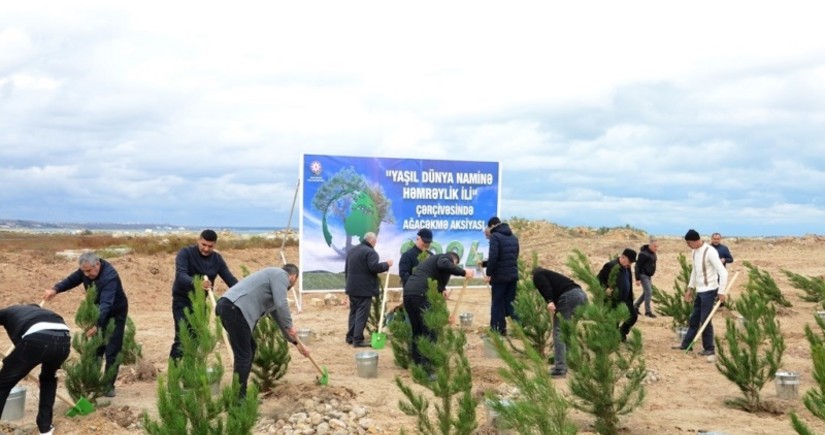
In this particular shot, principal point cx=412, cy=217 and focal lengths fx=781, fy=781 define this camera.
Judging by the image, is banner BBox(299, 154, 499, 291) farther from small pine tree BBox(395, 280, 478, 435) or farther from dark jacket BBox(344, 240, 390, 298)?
small pine tree BBox(395, 280, 478, 435)

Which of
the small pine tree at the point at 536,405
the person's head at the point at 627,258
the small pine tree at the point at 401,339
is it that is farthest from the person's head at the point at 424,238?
the small pine tree at the point at 536,405

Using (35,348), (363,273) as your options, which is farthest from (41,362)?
(363,273)

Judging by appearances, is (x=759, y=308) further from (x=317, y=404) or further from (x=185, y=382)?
(x=185, y=382)

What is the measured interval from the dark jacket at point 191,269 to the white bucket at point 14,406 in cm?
170

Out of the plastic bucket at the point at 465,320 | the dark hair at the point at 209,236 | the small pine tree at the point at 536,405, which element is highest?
the dark hair at the point at 209,236

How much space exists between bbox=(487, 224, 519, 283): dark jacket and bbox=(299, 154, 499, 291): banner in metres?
4.44

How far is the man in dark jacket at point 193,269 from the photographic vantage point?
7711 mm

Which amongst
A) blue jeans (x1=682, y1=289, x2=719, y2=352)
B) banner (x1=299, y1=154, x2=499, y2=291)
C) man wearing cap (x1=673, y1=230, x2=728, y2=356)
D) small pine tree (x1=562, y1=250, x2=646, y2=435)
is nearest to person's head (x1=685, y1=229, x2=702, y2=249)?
man wearing cap (x1=673, y1=230, x2=728, y2=356)

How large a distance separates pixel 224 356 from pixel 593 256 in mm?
22775

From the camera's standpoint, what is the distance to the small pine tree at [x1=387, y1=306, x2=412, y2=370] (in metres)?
8.52

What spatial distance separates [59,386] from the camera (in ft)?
26.4

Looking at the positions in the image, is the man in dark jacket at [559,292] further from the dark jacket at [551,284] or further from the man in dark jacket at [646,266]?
the man in dark jacket at [646,266]

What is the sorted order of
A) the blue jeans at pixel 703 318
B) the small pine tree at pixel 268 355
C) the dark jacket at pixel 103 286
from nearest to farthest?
the dark jacket at pixel 103 286 < the small pine tree at pixel 268 355 < the blue jeans at pixel 703 318

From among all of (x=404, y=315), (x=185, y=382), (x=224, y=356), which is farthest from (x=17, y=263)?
(x=185, y=382)
